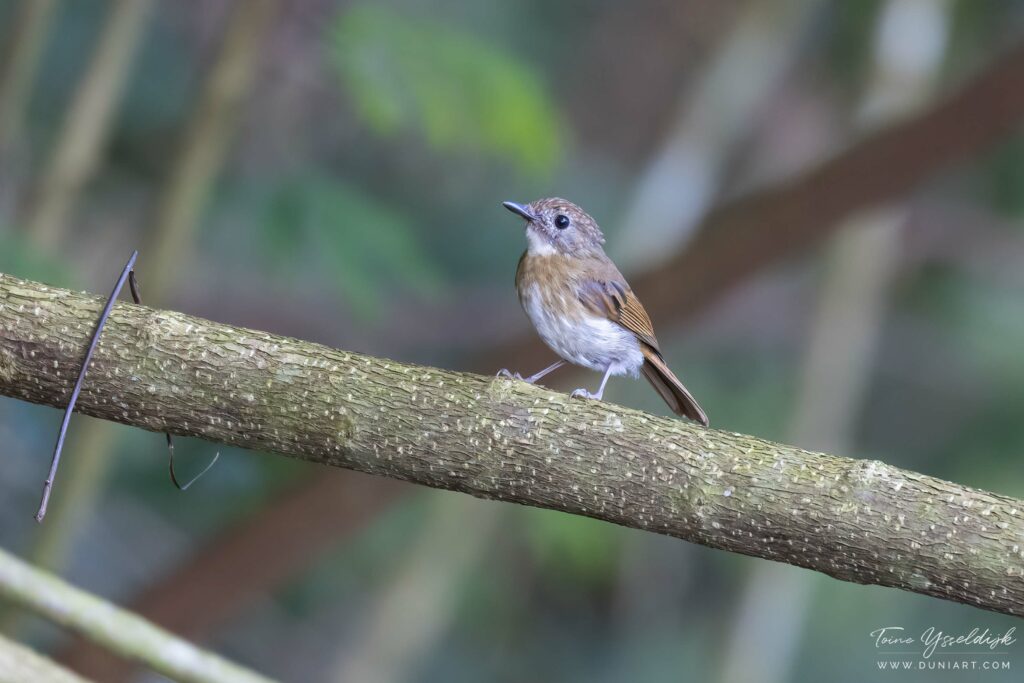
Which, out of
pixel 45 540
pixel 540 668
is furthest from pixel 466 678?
pixel 45 540

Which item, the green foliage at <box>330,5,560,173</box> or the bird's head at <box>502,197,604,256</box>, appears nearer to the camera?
the bird's head at <box>502,197,604,256</box>

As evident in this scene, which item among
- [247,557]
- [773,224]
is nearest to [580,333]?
[773,224]

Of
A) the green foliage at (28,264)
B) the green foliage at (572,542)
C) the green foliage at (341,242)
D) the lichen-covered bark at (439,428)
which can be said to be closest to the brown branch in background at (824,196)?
the green foliage at (341,242)

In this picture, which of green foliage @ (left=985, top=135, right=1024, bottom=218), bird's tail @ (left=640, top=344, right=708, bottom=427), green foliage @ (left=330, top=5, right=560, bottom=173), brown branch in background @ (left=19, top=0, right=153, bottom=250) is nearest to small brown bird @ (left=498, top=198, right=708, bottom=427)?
bird's tail @ (left=640, top=344, right=708, bottom=427)

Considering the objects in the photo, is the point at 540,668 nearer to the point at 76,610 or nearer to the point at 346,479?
the point at 346,479

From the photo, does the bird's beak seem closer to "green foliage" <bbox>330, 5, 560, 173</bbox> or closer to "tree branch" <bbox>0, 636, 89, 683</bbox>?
"green foliage" <bbox>330, 5, 560, 173</bbox>
